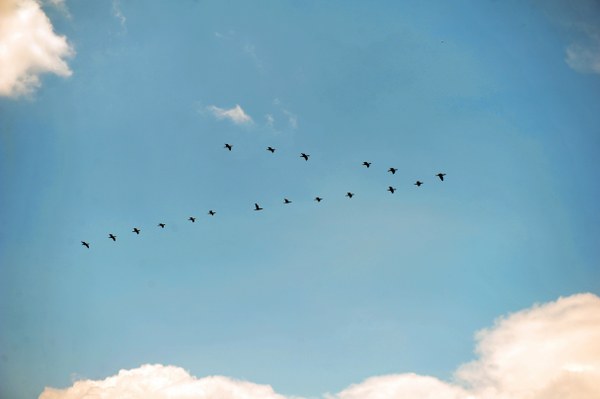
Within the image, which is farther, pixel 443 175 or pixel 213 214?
pixel 213 214

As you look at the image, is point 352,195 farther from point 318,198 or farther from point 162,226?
point 162,226

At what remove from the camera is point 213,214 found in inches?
3132

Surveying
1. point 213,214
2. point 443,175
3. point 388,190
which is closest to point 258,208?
point 213,214

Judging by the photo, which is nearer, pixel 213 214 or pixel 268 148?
pixel 268 148

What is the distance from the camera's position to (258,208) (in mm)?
78375

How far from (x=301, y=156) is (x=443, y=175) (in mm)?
23560

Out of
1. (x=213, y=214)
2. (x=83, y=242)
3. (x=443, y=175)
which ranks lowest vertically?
(x=83, y=242)

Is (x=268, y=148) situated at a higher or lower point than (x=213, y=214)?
higher

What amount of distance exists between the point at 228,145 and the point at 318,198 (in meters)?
18.5

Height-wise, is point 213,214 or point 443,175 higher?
point 443,175

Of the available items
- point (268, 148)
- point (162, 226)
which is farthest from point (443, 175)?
point (162, 226)

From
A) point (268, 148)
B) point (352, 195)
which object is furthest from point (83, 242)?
point (352, 195)

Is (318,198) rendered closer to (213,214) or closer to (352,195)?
(352,195)

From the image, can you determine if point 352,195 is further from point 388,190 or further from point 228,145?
point 228,145
